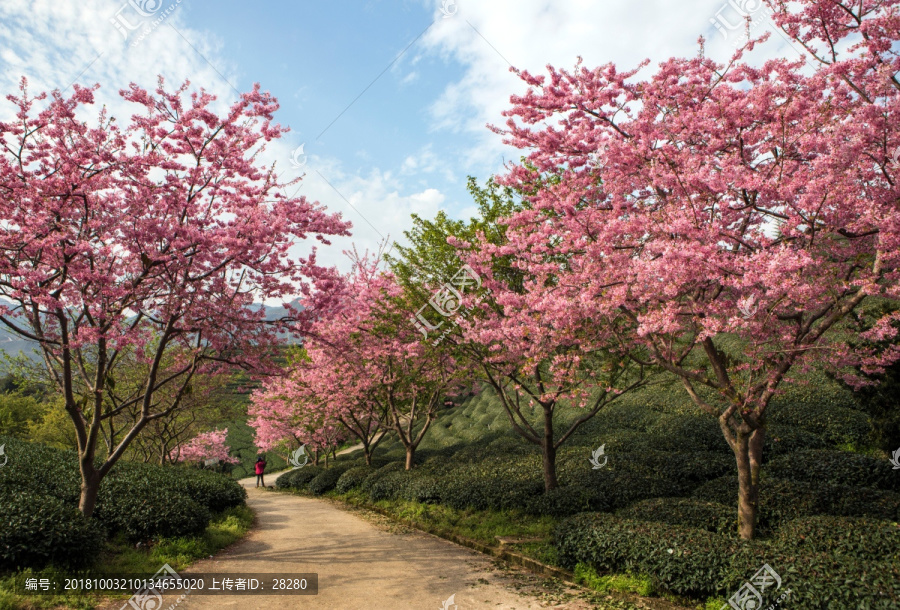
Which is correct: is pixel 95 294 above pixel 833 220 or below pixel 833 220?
above

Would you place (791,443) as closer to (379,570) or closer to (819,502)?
(819,502)

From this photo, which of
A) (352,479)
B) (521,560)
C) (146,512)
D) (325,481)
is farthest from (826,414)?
(325,481)

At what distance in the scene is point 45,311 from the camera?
7707 millimetres

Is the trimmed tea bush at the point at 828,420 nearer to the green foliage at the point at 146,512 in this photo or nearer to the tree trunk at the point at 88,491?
the green foliage at the point at 146,512

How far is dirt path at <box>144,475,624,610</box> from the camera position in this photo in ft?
21.7

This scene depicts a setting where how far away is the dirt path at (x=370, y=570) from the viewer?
661cm

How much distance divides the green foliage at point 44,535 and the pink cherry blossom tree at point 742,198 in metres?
7.53

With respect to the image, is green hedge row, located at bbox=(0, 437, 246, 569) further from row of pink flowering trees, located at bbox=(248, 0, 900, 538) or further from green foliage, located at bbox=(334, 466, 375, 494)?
green foliage, located at bbox=(334, 466, 375, 494)

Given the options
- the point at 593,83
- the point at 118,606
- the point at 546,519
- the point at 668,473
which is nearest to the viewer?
the point at 118,606

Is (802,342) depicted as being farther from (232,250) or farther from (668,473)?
(232,250)

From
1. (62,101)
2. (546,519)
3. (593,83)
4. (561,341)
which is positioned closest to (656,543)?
(561,341)

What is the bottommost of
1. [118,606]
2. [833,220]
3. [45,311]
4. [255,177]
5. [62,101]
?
[118,606]

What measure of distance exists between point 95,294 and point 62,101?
2.97 metres

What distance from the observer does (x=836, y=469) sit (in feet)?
33.6
